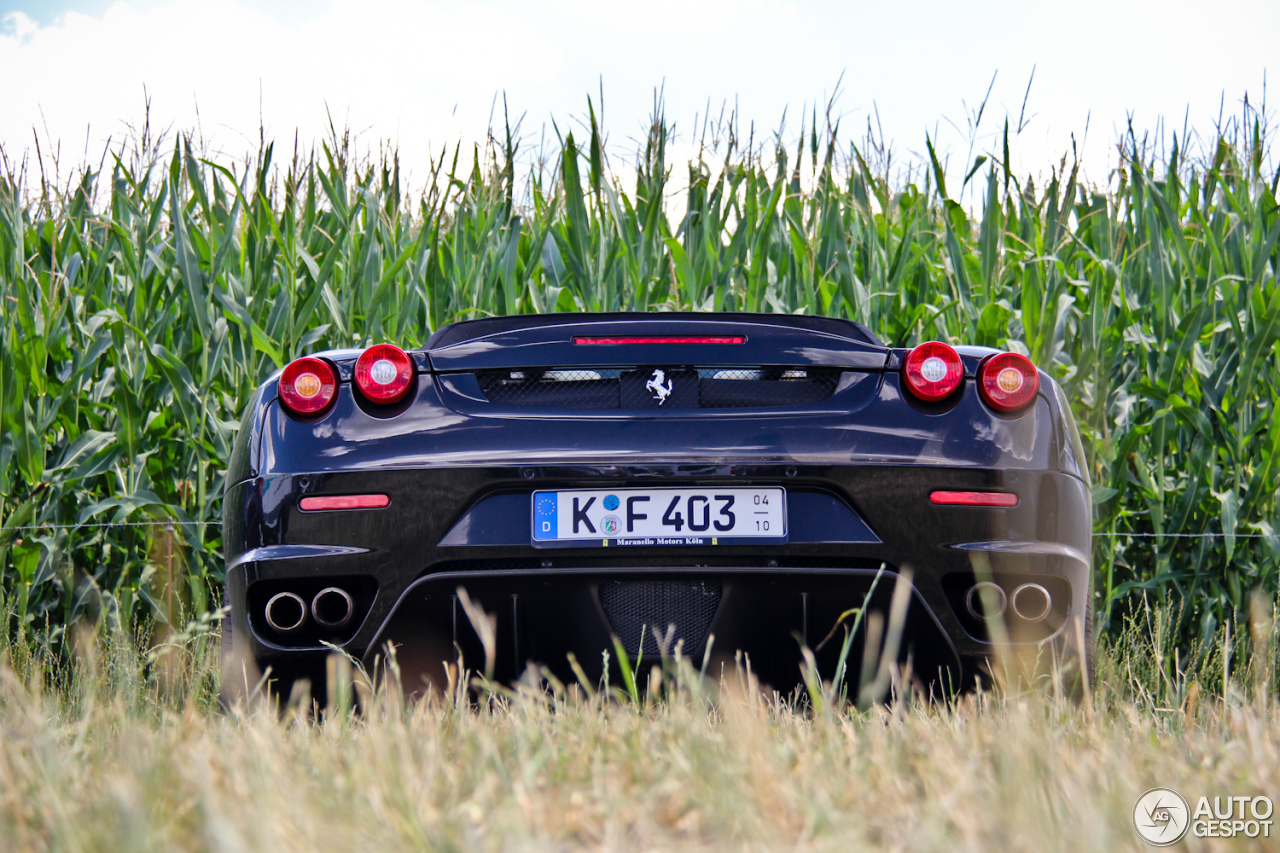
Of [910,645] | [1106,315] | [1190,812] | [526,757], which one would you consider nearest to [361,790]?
[526,757]

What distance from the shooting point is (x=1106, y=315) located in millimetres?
4246

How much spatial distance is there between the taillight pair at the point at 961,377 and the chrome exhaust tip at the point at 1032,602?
0.42 m

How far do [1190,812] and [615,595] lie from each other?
3.98ft

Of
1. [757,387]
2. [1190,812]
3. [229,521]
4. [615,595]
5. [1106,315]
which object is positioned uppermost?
[1106,315]

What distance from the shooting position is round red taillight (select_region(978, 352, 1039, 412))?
238cm

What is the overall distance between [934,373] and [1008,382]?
0.62 feet

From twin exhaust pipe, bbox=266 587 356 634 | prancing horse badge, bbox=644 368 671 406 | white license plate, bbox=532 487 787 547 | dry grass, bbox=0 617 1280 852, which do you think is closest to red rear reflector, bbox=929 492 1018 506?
Answer: white license plate, bbox=532 487 787 547

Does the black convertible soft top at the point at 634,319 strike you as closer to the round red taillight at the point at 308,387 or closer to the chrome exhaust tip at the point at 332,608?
the round red taillight at the point at 308,387

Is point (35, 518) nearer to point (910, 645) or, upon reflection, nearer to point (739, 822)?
point (910, 645)

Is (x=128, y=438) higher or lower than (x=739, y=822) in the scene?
higher

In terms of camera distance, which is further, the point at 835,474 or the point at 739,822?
the point at 835,474

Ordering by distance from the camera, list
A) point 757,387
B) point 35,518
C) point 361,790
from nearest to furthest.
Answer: point 361,790 < point 757,387 < point 35,518

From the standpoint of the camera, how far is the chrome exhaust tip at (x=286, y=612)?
2.25 meters

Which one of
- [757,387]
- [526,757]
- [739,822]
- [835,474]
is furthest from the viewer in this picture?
[757,387]
